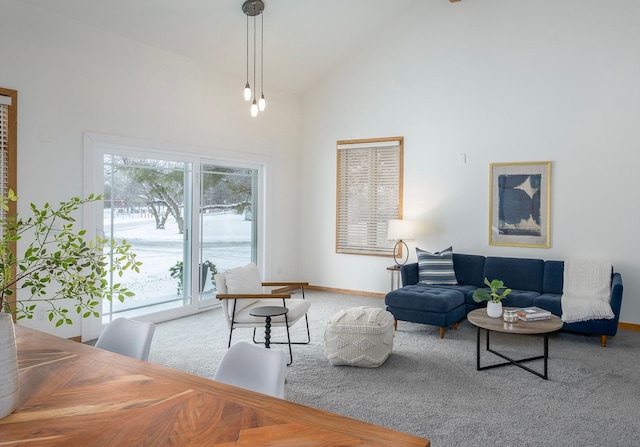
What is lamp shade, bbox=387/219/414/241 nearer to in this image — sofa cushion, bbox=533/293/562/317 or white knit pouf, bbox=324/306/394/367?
sofa cushion, bbox=533/293/562/317

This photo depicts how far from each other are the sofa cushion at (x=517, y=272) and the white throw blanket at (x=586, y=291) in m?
0.31

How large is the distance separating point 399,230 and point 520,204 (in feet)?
5.14

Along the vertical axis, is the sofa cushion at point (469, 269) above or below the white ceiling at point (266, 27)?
below

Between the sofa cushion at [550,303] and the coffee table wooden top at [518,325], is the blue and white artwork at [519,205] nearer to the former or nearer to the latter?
the sofa cushion at [550,303]

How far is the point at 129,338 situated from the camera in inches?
96.3

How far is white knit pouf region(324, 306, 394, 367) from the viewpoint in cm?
419

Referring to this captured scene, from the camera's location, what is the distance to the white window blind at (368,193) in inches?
286

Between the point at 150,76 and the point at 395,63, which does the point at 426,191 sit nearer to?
the point at 395,63

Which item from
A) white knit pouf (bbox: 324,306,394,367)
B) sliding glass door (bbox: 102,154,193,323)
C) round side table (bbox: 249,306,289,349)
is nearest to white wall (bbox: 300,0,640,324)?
sliding glass door (bbox: 102,154,193,323)

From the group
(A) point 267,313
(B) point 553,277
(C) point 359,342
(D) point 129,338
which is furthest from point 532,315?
(D) point 129,338

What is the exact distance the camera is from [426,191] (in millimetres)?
6988

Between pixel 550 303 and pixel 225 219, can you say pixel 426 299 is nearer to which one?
pixel 550 303

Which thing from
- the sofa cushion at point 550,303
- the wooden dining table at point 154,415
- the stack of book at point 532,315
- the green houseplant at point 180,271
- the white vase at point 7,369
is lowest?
the sofa cushion at point 550,303

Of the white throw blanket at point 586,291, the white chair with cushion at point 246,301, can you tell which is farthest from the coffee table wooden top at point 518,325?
the white chair with cushion at point 246,301
